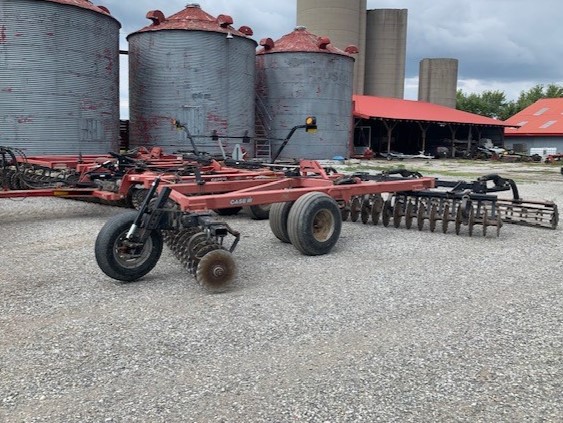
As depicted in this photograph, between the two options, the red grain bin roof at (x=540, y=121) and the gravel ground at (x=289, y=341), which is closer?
the gravel ground at (x=289, y=341)

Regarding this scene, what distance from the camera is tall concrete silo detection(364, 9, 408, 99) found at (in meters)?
44.6

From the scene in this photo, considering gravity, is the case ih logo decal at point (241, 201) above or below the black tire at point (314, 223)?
above

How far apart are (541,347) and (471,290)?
1.38 metres

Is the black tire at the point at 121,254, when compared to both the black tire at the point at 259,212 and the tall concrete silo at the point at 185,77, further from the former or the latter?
the tall concrete silo at the point at 185,77

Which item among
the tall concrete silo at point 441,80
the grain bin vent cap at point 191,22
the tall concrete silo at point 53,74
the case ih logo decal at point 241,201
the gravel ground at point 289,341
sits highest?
the tall concrete silo at point 441,80

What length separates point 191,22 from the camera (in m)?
20.0

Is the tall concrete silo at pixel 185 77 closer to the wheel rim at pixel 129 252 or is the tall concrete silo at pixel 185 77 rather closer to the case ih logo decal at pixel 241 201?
the case ih logo decal at pixel 241 201

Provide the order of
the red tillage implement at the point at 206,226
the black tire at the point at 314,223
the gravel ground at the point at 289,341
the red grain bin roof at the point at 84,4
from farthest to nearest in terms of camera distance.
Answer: the red grain bin roof at the point at 84,4, the black tire at the point at 314,223, the red tillage implement at the point at 206,226, the gravel ground at the point at 289,341

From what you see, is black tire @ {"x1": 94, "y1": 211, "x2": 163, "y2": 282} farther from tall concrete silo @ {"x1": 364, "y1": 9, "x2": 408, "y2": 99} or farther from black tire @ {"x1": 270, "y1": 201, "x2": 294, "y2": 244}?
tall concrete silo @ {"x1": 364, "y1": 9, "x2": 408, "y2": 99}

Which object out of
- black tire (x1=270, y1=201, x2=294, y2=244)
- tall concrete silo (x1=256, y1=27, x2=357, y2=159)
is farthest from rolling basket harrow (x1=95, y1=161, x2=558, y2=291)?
tall concrete silo (x1=256, y1=27, x2=357, y2=159)

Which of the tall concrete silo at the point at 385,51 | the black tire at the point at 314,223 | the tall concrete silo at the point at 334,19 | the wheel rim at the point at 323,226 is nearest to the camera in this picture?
the black tire at the point at 314,223

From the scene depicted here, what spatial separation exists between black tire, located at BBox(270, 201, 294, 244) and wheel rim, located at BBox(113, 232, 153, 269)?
7.46 feet

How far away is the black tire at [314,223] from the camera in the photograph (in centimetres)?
633

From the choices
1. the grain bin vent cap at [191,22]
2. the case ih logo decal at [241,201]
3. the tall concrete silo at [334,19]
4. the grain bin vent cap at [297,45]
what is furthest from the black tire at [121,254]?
the tall concrete silo at [334,19]
